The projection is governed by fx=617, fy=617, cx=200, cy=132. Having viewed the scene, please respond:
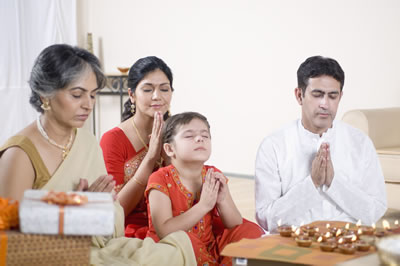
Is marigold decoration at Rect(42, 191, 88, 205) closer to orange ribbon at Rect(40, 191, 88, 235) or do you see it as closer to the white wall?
orange ribbon at Rect(40, 191, 88, 235)

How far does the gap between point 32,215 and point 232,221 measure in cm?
115

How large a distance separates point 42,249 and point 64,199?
5.6 inches

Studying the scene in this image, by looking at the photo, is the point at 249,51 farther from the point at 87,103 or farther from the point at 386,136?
the point at 87,103

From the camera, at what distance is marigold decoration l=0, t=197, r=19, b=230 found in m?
1.64

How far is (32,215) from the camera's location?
1590 mm

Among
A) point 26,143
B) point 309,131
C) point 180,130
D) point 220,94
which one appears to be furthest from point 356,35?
point 26,143

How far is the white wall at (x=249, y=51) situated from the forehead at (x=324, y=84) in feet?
9.53

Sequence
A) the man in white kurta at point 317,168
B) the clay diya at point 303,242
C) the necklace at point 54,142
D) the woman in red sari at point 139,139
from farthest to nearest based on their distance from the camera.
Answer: the woman in red sari at point 139,139 < the man in white kurta at point 317,168 < the necklace at point 54,142 < the clay diya at point 303,242

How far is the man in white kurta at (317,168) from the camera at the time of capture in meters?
2.70

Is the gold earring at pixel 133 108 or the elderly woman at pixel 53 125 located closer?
the elderly woman at pixel 53 125

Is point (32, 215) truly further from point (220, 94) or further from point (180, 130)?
point (220, 94)

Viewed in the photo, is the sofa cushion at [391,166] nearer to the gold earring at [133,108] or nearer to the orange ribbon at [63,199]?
the gold earring at [133,108]

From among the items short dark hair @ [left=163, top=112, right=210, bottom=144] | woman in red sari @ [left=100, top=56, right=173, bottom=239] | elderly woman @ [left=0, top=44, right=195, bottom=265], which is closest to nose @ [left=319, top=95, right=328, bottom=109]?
short dark hair @ [left=163, top=112, right=210, bottom=144]

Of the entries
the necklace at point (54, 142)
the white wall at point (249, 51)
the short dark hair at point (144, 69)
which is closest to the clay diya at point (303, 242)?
the necklace at point (54, 142)
